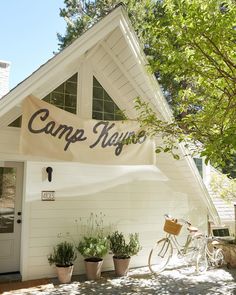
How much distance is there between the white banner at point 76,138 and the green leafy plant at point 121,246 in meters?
1.78

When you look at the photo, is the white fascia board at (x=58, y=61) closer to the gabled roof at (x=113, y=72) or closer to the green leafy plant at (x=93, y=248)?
the gabled roof at (x=113, y=72)

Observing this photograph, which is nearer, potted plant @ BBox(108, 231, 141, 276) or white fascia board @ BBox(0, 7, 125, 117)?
white fascia board @ BBox(0, 7, 125, 117)

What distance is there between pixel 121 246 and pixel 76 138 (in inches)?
108

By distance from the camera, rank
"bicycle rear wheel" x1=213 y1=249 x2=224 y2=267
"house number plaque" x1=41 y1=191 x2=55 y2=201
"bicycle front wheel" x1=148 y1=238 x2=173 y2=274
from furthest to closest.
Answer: "bicycle rear wheel" x1=213 y1=249 x2=224 y2=267 → "bicycle front wheel" x1=148 y1=238 x2=173 y2=274 → "house number plaque" x1=41 y1=191 x2=55 y2=201

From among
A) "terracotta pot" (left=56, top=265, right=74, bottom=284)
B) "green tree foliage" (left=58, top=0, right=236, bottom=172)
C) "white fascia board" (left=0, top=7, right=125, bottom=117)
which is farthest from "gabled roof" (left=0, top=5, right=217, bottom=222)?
"terracotta pot" (left=56, top=265, right=74, bottom=284)

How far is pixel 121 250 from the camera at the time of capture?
746 centimetres

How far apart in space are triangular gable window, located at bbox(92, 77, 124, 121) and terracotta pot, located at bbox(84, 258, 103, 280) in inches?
132

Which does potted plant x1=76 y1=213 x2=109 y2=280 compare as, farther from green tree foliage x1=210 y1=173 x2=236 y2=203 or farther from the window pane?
green tree foliage x1=210 y1=173 x2=236 y2=203

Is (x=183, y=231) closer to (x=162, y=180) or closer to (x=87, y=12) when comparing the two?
(x=162, y=180)

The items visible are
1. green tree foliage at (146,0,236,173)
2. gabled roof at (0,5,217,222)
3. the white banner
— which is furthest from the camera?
the white banner

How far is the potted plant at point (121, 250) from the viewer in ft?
24.0

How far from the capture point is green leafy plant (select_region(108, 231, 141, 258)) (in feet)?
24.5

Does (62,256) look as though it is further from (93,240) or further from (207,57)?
(207,57)

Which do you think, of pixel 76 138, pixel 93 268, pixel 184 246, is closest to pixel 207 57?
pixel 76 138
